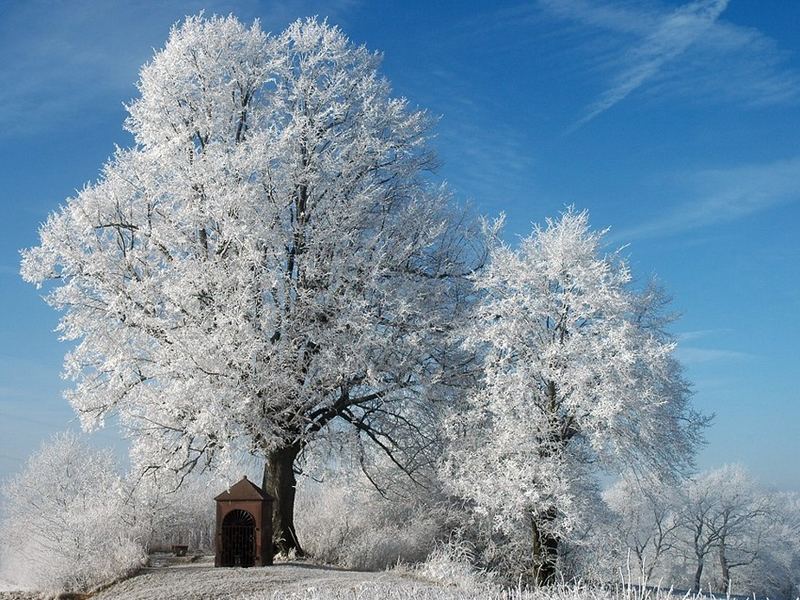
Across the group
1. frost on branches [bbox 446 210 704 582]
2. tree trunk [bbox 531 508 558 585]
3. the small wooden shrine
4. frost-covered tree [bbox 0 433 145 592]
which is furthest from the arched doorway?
tree trunk [bbox 531 508 558 585]

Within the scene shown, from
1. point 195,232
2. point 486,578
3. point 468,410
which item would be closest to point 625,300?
point 468,410

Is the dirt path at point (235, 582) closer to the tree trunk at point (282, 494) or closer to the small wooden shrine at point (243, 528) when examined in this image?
the small wooden shrine at point (243, 528)

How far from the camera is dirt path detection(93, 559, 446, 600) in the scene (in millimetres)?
11914

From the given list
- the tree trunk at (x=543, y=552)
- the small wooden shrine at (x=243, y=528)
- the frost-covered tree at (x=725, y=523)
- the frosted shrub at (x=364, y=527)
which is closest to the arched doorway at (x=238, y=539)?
the small wooden shrine at (x=243, y=528)

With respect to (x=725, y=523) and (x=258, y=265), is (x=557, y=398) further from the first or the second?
(x=725, y=523)

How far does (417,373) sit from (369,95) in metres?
6.95

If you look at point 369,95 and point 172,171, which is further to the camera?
point 369,95

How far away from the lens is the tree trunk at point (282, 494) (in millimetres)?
17578

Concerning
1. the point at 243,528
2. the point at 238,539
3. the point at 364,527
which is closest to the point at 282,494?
the point at 364,527

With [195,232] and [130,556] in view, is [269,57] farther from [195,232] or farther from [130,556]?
[130,556]

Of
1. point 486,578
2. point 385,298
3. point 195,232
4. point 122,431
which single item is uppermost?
point 195,232

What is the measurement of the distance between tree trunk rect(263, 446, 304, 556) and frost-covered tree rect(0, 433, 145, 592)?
2.92 metres

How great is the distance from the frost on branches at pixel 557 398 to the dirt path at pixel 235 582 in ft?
13.2

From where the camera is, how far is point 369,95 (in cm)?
1966
